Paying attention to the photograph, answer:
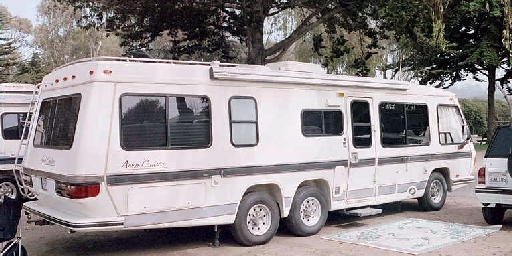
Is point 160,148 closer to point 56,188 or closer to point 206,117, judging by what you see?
point 206,117

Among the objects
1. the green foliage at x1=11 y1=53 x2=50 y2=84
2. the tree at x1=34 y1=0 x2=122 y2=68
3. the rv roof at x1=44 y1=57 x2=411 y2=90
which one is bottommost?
the rv roof at x1=44 y1=57 x2=411 y2=90

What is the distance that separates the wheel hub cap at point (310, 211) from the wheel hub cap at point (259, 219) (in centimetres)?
74

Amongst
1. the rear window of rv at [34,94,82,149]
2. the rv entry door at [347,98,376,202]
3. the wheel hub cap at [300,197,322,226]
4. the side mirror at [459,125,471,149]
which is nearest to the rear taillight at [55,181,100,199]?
the rear window of rv at [34,94,82,149]

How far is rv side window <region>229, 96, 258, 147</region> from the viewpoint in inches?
327

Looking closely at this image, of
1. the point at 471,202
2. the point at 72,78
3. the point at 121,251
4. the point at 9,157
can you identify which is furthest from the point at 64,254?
the point at 471,202

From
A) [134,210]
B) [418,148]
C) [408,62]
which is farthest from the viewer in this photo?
[408,62]

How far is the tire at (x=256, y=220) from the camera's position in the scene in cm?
827

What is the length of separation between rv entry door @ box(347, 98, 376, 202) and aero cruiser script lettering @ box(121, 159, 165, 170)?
3.75 meters

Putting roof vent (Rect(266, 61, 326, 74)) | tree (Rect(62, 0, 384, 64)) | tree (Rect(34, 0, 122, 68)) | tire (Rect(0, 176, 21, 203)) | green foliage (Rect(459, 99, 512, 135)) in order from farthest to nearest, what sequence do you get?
tree (Rect(34, 0, 122, 68)) < green foliage (Rect(459, 99, 512, 135)) < tree (Rect(62, 0, 384, 64)) < tire (Rect(0, 176, 21, 203)) < roof vent (Rect(266, 61, 326, 74))

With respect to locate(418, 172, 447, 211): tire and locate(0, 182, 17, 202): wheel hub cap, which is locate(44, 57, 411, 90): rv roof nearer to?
locate(418, 172, 447, 211): tire

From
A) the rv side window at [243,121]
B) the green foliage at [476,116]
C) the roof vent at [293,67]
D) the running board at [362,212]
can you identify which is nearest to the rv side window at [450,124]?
the running board at [362,212]

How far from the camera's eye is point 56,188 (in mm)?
7301

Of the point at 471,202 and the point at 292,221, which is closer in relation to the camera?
the point at 292,221

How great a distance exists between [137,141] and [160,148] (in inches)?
13.5
